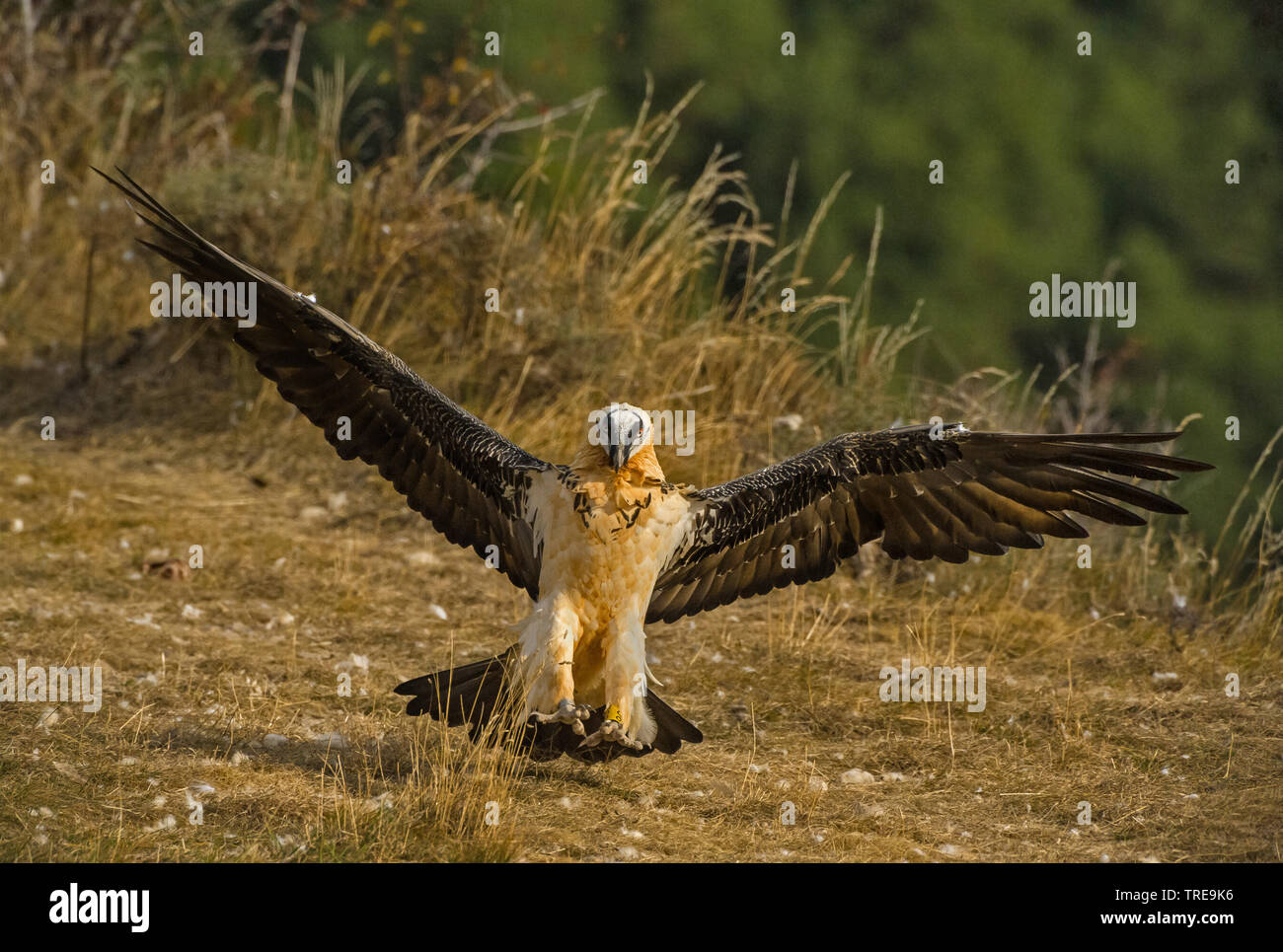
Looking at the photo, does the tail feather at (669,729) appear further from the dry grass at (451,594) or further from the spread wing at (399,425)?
the spread wing at (399,425)

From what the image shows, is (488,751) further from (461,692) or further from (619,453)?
(619,453)

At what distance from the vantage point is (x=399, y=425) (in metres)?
4.93

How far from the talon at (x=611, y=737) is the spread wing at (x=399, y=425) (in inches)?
24.4

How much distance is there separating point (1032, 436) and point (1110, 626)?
2.50m

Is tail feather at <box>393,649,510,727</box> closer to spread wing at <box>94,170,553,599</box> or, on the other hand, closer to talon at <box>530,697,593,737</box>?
talon at <box>530,697,593,737</box>

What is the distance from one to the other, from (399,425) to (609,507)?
83 centimetres

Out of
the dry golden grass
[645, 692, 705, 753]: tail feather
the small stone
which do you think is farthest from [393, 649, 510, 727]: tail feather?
the small stone

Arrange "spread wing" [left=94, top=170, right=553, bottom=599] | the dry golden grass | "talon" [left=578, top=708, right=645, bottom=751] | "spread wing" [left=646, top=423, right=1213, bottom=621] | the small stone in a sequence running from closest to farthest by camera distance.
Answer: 1. the dry golden grass
2. "talon" [left=578, top=708, right=645, bottom=751]
3. "spread wing" [left=646, top=423, right=1213, bottom=621]
4. "spread wing" [left=94, top=170, right=553, bottom=599]
5. the small stone

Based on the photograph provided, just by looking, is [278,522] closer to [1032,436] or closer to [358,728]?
[358,728]

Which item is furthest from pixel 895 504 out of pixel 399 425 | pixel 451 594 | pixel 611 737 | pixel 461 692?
pixel 451 594

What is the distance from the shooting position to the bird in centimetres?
452

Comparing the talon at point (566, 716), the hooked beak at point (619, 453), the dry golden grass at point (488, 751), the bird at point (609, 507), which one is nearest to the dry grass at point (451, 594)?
→ the dry golden grass at point (488, 751)

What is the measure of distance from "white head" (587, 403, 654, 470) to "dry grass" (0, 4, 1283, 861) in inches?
36.9

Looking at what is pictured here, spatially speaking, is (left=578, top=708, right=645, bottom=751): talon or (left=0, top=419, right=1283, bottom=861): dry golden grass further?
(left=578, top=708, right=645, bottom=751): talon
